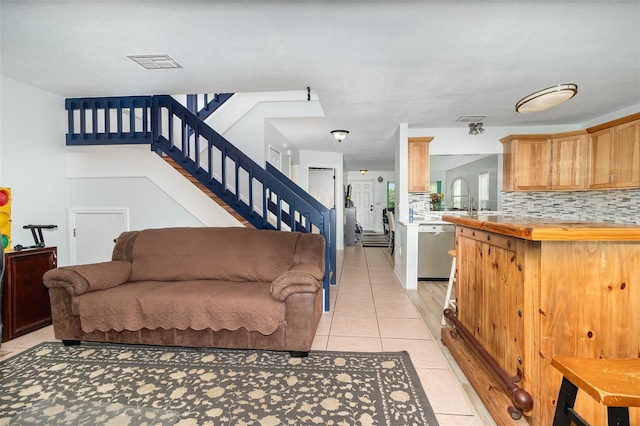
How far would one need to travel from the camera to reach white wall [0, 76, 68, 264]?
3.04 metres

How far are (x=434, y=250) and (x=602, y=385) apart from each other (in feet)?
12.4

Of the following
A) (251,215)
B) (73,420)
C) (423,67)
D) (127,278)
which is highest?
(423,67)

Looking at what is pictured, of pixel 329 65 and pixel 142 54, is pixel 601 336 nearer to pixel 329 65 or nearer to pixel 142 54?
pixel 329 65

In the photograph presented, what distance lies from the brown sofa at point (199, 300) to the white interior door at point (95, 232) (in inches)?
44.3

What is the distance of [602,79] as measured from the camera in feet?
9.77

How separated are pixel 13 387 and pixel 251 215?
7.39 ft

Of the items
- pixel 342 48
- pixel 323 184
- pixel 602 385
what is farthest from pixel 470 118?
pixel 323 184

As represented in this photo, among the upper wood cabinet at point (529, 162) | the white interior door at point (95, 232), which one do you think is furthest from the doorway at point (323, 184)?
the white interior door at point (95, 232)

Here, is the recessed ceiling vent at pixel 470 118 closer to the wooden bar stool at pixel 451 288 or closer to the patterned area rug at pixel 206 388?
the wooden bar stool at pixel 451 288

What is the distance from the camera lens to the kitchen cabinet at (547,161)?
170 inches

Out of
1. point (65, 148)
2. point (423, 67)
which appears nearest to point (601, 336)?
point (423, 67)

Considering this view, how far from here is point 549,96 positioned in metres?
1.99

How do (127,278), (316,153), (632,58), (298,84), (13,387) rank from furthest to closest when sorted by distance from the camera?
(316,153), (298,84), (127,278), (632,58), (13,387)

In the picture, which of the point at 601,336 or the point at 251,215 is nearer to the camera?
the point at 601,336
